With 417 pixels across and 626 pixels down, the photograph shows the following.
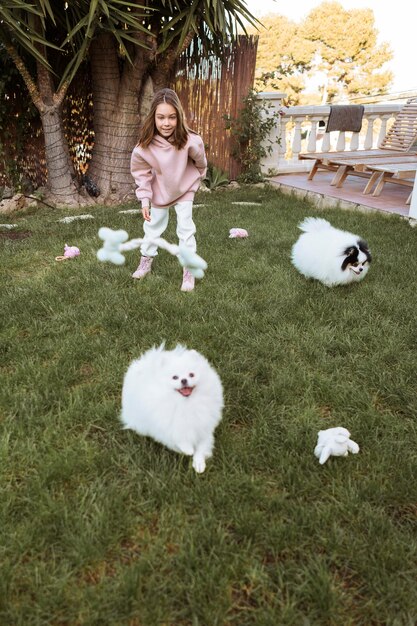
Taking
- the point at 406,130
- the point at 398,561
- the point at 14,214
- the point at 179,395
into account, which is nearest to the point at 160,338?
the point at 179,395

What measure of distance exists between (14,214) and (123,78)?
2565 millimetres

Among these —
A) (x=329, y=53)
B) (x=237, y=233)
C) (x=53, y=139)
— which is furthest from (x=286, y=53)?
(x=237, y=233)

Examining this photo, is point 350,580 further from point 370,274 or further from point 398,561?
point 370,274

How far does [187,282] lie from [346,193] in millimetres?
4626

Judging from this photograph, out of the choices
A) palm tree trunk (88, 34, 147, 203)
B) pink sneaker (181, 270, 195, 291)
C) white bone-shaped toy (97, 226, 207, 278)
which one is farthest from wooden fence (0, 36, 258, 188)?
white bone-shaped toy (97, 226, 207, 278)

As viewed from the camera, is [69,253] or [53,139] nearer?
[69,253]

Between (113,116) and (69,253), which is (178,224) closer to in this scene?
(69,253)

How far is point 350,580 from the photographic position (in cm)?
168

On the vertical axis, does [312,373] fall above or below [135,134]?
below

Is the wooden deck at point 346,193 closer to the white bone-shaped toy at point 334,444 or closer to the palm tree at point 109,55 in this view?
the palm tree at point 109,55

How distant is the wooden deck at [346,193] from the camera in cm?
683

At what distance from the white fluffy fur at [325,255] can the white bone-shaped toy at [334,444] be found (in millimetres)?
1945

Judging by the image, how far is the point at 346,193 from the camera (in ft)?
25.0

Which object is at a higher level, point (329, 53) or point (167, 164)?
point (329, 53)
